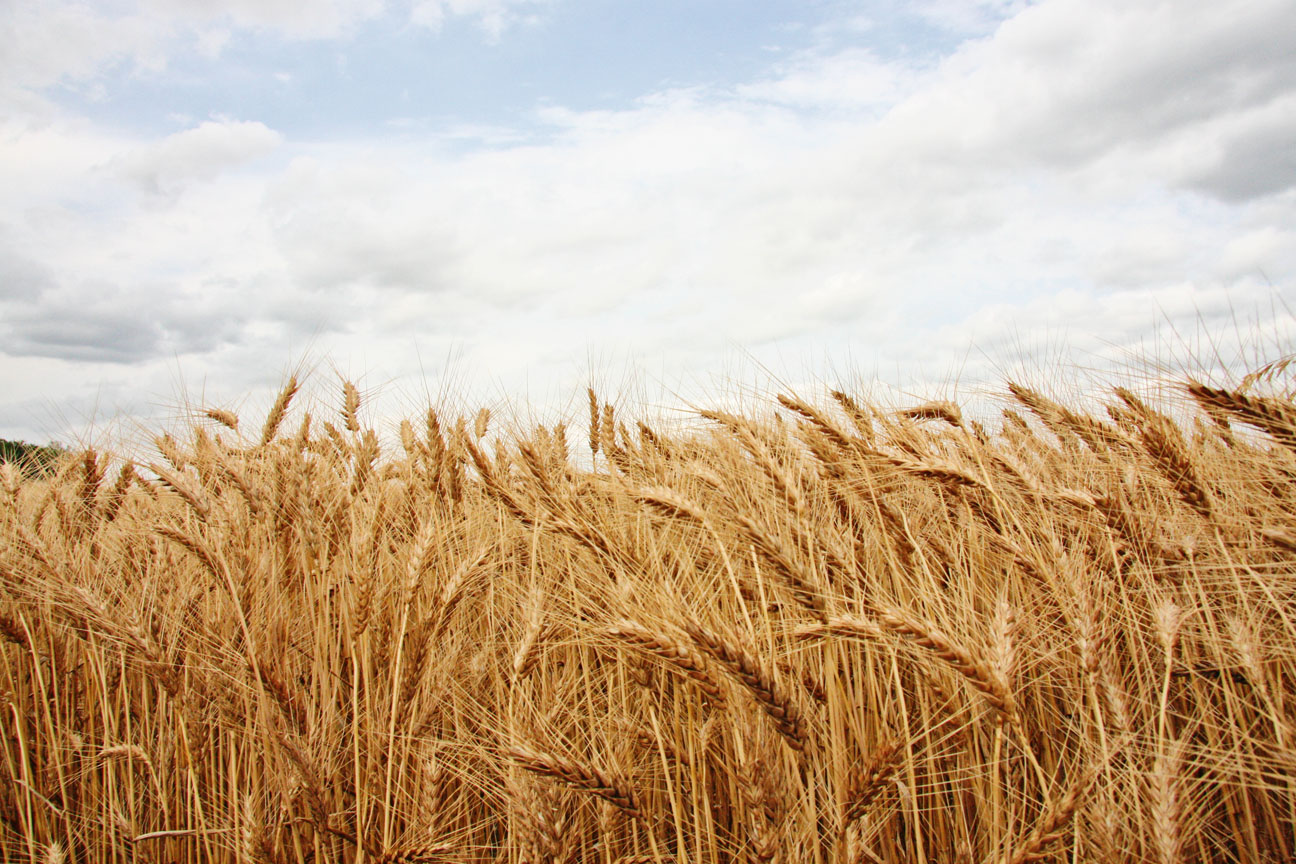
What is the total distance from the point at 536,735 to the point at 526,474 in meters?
1.30

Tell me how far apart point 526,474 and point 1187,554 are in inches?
85.6

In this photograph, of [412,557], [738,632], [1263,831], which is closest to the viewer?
[738,632]

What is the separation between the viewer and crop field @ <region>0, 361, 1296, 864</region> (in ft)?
4.91

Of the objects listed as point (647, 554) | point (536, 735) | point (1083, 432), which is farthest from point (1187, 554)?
point (536, 735)

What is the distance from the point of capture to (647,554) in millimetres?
2219

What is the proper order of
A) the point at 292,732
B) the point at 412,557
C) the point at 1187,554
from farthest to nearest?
the point at 412,557
the point at 1187,554
the point at 292,732

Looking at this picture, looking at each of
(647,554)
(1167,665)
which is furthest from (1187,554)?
(647,554)

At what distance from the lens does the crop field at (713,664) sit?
1.50 metres

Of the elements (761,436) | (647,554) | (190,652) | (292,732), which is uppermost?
(761,436)

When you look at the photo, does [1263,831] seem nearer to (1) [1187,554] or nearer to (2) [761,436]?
(1) [1187,554]

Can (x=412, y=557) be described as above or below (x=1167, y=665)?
above

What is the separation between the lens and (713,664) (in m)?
1.53

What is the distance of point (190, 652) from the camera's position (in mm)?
2055

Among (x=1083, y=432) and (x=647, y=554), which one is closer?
(x=647, y=554)
